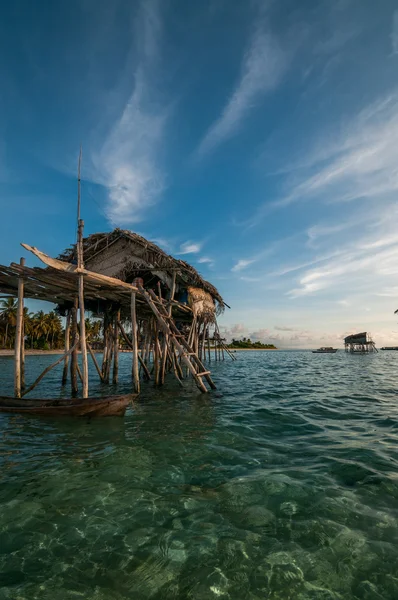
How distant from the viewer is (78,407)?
859cm

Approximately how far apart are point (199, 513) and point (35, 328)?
206 feet

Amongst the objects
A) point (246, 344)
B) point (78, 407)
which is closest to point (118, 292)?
point (78, 407)

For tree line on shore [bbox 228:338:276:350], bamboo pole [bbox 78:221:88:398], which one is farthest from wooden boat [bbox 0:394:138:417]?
tree line on shore [bbox 228:338:276:350]

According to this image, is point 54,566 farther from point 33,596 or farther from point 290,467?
point 290,467

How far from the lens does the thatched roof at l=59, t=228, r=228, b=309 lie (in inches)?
607

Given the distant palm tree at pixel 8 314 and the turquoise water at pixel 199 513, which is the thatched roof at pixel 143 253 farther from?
the distant palm tree at pixel 8 314

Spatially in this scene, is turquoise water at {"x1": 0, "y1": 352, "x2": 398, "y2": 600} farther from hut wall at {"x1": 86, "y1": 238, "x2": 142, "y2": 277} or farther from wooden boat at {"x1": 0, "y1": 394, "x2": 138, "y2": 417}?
hut wall at {"x1": 86, "y1": 238, "x2": 142, "y2": 277}

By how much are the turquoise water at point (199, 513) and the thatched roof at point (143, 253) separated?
9.25 m

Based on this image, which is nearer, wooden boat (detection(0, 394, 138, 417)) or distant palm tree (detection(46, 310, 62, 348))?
wooden boat (detection(0, 394, 138, 417))

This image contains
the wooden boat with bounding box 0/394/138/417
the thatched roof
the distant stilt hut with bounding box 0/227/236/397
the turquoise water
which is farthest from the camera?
the thatched roof

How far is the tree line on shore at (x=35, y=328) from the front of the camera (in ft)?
Result: 173

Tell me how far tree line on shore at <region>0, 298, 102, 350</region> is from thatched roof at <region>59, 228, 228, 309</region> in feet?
131

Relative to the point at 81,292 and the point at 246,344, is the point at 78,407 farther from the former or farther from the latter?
the point at 246,344

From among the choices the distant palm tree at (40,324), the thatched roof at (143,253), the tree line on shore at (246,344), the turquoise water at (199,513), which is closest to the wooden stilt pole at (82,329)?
the turquoise water at (199,513)
